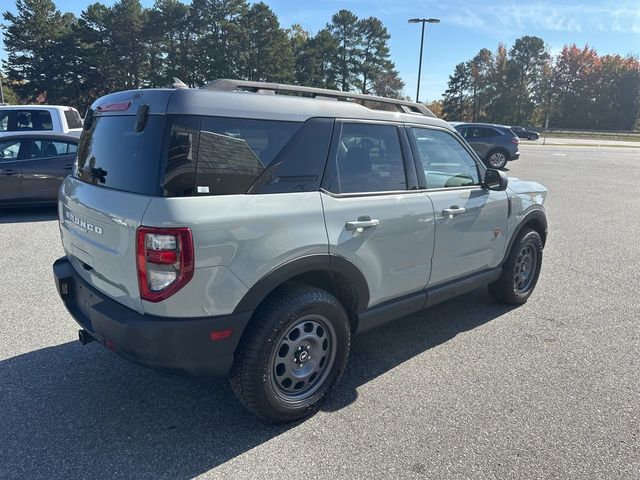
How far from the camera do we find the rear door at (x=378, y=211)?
2791 mm

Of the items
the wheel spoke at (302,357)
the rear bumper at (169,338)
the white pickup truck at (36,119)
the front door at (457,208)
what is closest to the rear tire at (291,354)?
the wheel spoke at (302,357)

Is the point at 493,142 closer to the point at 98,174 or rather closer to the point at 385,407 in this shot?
the point at 385,407

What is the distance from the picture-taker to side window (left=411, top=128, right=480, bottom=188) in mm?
3465

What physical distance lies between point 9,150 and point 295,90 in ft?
23.9

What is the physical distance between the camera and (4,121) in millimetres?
10062

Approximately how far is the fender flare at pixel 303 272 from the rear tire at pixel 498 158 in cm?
1751

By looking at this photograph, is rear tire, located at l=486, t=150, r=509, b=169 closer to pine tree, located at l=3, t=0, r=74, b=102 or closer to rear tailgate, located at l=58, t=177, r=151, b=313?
rear tailgate, located at l=58, t=177, r=151, b=313

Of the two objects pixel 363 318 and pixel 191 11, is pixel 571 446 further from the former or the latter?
pixel 191 11

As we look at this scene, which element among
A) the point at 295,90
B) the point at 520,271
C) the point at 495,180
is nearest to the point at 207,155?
the point at 295,90

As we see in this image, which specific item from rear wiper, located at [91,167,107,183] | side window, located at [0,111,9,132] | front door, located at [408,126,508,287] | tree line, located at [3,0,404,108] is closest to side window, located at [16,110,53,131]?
side window, located at [0,111,9,132]

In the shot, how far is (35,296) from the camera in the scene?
4.51 meters

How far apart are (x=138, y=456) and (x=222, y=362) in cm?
70

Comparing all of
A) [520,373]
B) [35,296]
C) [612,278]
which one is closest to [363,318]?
[520,373]

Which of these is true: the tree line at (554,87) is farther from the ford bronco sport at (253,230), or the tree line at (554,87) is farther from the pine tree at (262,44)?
the ford bronco sport at (253,230)
